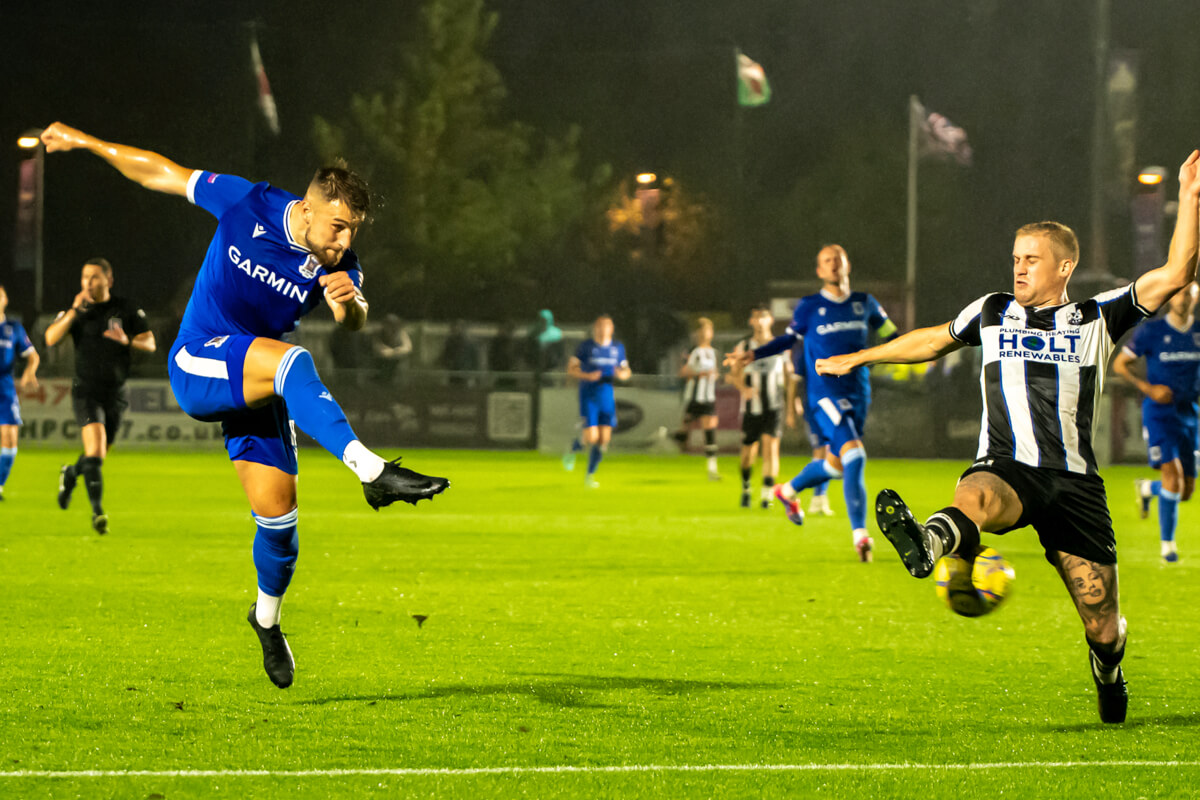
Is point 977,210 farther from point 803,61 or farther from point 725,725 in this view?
point 725,725

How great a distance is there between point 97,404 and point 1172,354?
8.81 metres

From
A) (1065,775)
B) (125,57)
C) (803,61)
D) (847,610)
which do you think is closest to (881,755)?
(1065,775)

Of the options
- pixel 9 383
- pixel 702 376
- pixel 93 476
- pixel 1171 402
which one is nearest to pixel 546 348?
pixel 702 376

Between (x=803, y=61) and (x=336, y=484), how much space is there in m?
36.6

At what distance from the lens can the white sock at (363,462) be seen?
5145 millimetres

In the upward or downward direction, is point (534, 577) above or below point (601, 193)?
below

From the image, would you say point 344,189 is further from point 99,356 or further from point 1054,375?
point 99,356

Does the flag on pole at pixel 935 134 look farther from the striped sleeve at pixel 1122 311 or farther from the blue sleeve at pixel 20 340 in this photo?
the striped sleeve at pixel 1122 311

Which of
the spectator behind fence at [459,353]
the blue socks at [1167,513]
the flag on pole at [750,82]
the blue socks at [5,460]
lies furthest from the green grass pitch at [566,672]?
the flag on pole at [750,82]

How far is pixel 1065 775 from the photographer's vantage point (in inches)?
192

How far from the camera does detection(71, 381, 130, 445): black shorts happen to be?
12.4m

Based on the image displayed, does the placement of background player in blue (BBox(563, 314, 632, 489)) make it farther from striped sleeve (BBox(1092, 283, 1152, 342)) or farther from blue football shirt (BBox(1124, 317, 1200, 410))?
striped sleeve (BBox(1092, 283, 1152, 342))

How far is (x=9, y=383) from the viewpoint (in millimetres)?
15867

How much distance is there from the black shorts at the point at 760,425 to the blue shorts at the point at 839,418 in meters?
5.22
